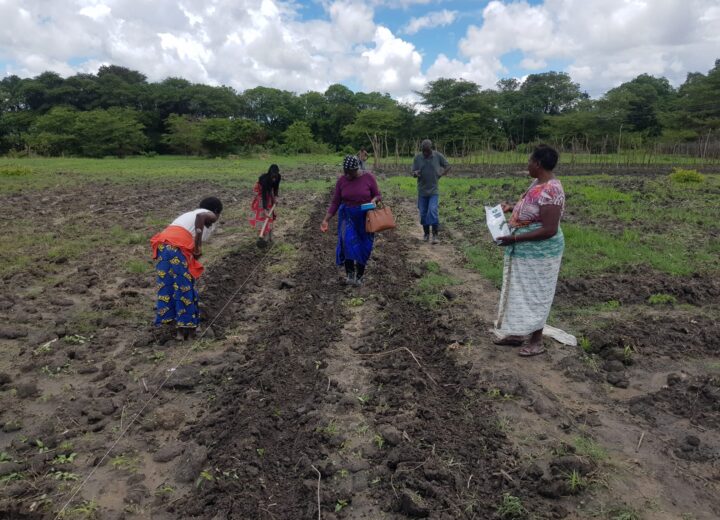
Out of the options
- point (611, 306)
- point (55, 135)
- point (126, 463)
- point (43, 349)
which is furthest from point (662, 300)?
point (55, 135)

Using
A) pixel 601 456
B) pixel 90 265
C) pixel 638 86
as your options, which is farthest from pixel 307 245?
pixel 638 86

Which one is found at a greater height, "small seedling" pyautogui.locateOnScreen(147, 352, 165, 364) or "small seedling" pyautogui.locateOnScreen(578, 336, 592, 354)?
"small seedling" pyautogui.locateOnScreen(147, 352, 165, 364)

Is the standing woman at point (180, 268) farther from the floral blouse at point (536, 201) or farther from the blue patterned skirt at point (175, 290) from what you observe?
the floral blouse at point (536, 201)

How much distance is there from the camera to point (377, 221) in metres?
6.30

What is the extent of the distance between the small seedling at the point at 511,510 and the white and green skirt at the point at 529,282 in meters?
2.08

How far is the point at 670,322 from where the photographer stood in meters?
5.28

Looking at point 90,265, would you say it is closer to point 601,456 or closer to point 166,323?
point 166,323

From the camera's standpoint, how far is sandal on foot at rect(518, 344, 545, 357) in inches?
182

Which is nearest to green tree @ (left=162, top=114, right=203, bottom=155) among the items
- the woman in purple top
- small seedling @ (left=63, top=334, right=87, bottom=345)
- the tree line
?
the tree line

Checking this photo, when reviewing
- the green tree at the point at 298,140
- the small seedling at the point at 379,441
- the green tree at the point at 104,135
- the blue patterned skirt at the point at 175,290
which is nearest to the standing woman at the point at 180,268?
the blue patterned skirt at the point at 175,290

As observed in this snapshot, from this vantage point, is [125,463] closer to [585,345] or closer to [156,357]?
[156,357]

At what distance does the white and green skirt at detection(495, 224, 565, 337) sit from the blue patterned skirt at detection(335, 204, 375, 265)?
7.71ft

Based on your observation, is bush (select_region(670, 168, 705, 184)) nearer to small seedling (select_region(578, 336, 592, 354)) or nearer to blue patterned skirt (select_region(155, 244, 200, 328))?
small seedling (select_region(578, 336, 592, 354))

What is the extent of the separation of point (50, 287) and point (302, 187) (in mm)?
12392
